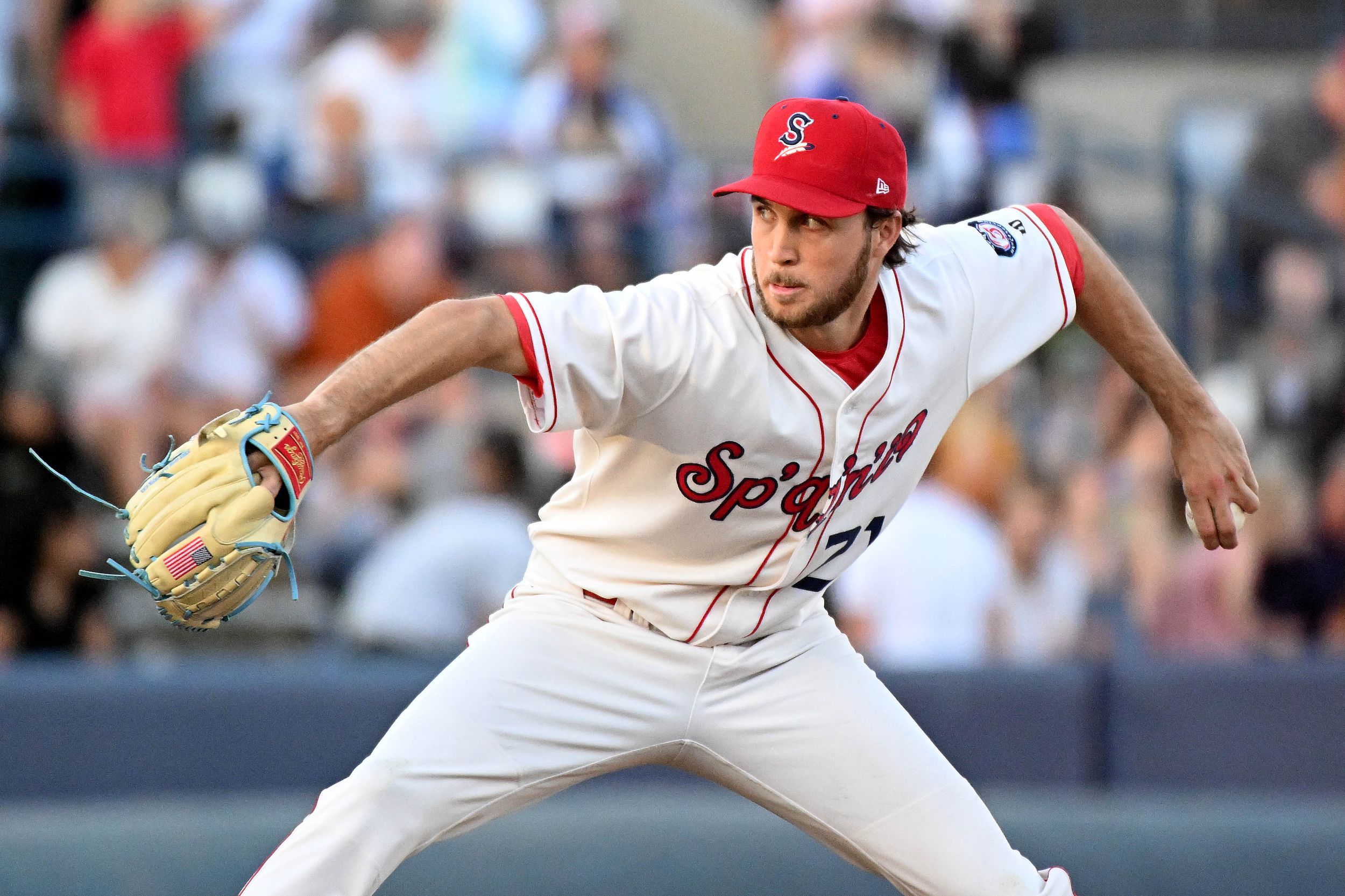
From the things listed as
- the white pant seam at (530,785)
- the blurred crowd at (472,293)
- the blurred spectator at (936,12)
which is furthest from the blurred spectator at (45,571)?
the blurred spectator at (936,12)

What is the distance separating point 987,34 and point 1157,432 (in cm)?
276

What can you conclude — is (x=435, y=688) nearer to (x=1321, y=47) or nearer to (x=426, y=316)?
(x=426, y=316)

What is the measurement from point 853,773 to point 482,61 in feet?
19.2

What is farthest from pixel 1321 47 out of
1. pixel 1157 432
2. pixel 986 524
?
pixel 986 524

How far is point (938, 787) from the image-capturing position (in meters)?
3.44

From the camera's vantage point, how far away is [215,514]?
2668 mm

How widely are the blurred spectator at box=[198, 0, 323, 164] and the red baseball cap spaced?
511 cm

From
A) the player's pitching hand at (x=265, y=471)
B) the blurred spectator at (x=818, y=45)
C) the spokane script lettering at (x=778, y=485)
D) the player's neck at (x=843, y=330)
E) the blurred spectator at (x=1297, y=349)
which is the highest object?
the blurred spectator at (x=818, y=45)

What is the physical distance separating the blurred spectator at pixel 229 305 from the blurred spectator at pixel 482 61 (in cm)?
141

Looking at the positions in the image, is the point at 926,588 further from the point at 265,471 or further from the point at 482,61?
the point at 482,61

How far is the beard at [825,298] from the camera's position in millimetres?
3230

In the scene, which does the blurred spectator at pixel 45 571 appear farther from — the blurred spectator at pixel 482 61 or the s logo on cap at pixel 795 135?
the s logo on cap at pixel 795 135

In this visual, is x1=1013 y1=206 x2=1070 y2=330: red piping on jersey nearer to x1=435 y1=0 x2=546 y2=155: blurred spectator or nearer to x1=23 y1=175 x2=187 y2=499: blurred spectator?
x1=23 y1=175 x2=187 y2=499: blurred spectator

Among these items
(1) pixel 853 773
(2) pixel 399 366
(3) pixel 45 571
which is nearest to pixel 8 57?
(3) pixel 45 571
